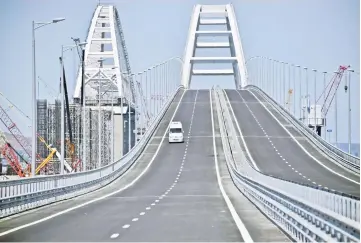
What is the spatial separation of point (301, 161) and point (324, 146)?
12.8 meters

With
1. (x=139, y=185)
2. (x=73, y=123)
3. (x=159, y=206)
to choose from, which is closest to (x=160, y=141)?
(x=73, y=123)

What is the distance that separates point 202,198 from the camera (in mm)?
45688

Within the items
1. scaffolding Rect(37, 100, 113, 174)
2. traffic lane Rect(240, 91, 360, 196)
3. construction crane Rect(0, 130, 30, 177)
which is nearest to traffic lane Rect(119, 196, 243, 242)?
traffic lane Rect(240, 91, 360, 196)

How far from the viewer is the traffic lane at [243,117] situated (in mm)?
111469

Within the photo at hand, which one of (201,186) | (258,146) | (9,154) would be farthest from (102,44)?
(201,186)

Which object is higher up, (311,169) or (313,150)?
(313,150)

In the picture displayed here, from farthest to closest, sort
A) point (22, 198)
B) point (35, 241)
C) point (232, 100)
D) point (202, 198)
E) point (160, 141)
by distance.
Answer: point (232, 100), point (160, 141), point (202, 198), point (22, 198), point (35, 241)

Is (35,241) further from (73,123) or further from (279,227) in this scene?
(73,123)

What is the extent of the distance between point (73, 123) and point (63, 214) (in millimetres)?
86851

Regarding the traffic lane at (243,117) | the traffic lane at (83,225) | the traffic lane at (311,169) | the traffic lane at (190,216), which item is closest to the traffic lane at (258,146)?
the traffic lane at (243,117)

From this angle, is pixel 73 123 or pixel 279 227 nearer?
pixel 279 227

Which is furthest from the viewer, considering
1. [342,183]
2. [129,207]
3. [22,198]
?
[342,183]

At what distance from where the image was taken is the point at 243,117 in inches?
5049

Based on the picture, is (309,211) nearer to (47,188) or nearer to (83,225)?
(83,225)
